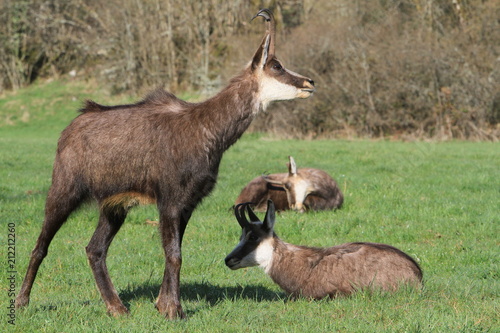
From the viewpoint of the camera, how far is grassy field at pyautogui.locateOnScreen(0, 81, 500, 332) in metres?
6.04

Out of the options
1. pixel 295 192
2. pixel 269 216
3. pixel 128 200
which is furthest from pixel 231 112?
pixel 295 192

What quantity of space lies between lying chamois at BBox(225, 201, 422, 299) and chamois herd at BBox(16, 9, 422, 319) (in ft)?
0.04

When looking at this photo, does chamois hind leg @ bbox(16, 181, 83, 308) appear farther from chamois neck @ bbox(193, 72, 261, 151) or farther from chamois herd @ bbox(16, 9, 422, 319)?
chamois neck @ bbox(193, 72, 261, 151)

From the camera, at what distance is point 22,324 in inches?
233

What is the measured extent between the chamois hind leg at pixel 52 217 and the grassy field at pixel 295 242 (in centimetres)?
18

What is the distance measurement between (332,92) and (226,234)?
22.3m

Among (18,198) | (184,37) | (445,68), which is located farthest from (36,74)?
(18,198)

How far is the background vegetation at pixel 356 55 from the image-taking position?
30.2m

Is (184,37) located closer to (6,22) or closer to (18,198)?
(6,22)

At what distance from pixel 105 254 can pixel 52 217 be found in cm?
75

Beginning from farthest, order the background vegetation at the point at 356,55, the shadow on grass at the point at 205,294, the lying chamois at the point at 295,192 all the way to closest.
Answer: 1. the background vegetation at the point at 356,55
2. the lying chamois at the point at 295,192
3. the shadow on grass at the point at 205,294

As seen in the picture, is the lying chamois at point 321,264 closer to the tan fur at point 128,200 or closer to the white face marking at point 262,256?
the white face marking at point 262,256

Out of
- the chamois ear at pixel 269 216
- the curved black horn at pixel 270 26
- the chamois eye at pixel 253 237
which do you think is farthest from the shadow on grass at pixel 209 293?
the curved black horn at pixel 270 26

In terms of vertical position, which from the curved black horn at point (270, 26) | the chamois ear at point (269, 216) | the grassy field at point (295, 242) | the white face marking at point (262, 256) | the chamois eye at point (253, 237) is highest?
the curved black horn at point (270, 26)
